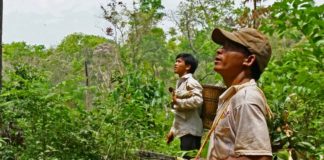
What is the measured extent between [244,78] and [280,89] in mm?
1947

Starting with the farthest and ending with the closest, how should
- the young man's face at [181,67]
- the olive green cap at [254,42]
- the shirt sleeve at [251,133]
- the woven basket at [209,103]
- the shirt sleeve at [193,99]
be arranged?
the young man's face at [181,67] < the shirt sleeve at [193,99] < the woven basket at [209,103] < the olive green cap at [254,42] < the shirt sleeve at [251,133]

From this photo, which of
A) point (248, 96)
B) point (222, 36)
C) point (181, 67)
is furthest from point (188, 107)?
point (248, 96)

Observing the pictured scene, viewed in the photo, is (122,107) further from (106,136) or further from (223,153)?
(223,153)

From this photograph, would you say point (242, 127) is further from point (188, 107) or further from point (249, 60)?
point (188, 107)

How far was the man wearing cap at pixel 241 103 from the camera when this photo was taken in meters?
1.84

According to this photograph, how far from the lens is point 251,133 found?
1.83m

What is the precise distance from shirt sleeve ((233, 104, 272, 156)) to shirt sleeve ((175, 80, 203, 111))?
9.76 feet

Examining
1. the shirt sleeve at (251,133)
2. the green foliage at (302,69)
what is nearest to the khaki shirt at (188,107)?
the green foliage at (302,69)

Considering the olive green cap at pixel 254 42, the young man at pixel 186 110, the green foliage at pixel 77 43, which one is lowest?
the young man at pixel 186 110

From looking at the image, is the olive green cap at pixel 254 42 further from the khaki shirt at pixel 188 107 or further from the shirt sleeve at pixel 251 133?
the khaki shirt at pixel 188 107

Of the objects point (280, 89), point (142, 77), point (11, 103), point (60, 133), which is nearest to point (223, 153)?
point (280, 89)

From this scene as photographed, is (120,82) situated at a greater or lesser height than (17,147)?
greater

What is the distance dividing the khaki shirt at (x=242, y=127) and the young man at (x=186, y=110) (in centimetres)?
297

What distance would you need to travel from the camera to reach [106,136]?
5.11 m
